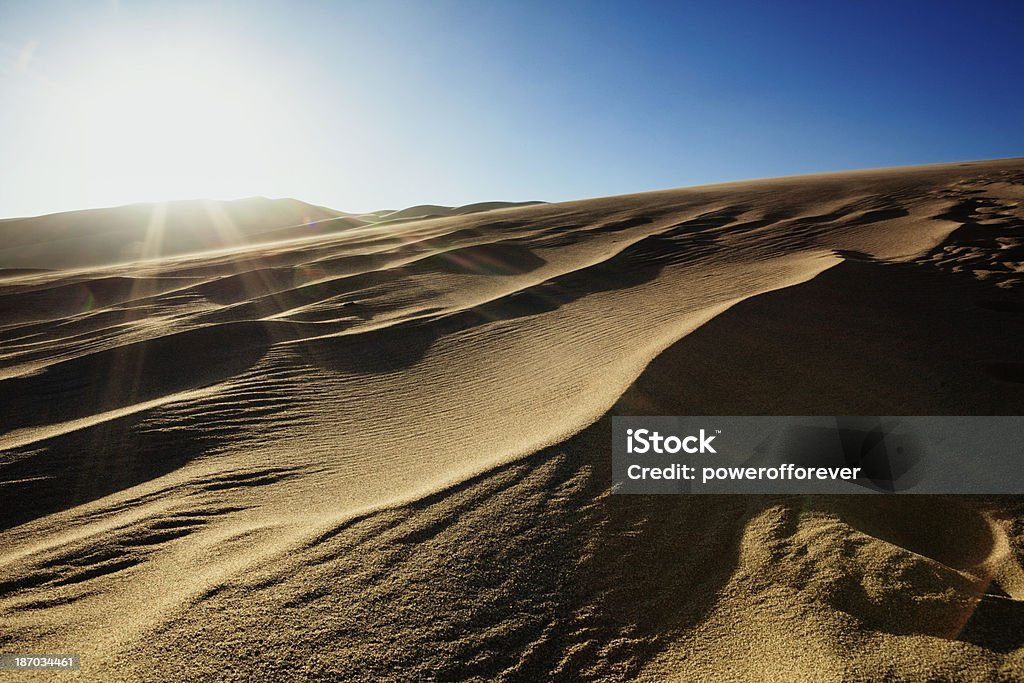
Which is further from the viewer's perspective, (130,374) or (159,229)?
(159,229)

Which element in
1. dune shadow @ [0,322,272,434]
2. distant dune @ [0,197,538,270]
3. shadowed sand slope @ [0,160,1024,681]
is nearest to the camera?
shadowed sand slope @ [0,160,1024,681]

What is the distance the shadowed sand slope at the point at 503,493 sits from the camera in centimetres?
Answer: 146

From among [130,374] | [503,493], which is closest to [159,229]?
[130,374]

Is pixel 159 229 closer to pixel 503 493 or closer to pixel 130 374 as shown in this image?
pixel 130 374

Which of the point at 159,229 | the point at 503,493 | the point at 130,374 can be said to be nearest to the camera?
the point at 503,493

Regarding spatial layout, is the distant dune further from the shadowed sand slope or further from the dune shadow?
the shadowed sand slope

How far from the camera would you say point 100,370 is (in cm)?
438

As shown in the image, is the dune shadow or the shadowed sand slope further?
the dune shadow

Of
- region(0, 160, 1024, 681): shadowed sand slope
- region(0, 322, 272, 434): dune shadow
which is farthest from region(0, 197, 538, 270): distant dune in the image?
region(0, 160, 1024, 681): shadowed sand slope

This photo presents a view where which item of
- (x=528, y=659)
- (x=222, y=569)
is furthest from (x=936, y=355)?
(x=222, y=569)

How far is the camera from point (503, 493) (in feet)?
6.98

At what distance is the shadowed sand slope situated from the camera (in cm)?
146

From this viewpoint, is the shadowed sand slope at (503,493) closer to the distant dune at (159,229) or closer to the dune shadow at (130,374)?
the dune shadow at (130,374)

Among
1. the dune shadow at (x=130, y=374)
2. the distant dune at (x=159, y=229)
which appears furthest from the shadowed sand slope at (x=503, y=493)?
the distant dune at (x=159, y=229)
